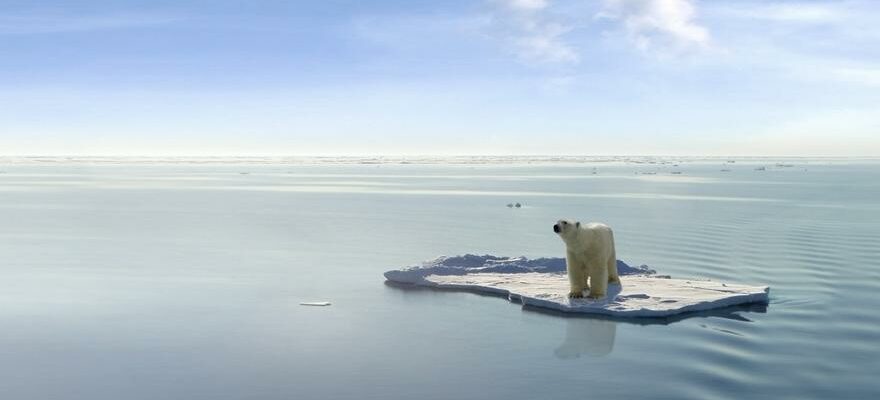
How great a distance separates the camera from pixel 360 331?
1319 cm

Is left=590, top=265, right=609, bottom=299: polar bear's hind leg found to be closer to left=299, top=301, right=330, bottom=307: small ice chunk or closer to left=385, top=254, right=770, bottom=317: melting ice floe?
left=385, top=254, right=770, bottom=317: melting ice floe

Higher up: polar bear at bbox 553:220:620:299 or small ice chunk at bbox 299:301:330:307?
polar bear at bbox 553:220:620:299

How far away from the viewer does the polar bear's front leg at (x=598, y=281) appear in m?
14.7

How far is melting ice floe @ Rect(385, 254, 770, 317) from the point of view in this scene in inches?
561

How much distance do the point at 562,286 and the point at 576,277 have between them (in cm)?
132

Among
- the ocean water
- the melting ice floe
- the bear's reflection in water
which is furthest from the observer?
the melting ice floe

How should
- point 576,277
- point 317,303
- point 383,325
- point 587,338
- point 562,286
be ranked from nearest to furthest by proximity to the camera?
point 587,338 < point 383,325 < point 576,277 < point 317,303 < point 562,286

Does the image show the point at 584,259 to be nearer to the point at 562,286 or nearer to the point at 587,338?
the point at 562,286

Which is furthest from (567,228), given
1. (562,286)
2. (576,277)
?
(562,286)

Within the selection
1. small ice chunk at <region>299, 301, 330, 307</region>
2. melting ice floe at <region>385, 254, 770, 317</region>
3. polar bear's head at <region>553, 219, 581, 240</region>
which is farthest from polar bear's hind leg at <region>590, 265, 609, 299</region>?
small ice chunk at <region>299, 301, 330, 307</region>

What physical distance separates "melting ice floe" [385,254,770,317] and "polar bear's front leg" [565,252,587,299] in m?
0.18

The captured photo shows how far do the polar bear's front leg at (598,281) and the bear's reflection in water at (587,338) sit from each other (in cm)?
88

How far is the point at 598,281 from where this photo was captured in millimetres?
14758

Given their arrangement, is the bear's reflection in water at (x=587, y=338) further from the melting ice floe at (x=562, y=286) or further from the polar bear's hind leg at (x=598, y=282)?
the polar bear's hind leg at (x=598, y=282)
